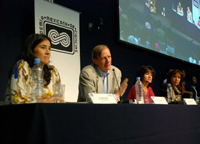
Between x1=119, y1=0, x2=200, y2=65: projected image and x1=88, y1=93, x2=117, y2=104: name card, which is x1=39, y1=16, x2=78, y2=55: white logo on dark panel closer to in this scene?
x1=119, y1=0, x2=200, y2=65: projected image

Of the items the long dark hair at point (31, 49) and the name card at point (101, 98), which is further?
the long dark hair at point (31, 49)

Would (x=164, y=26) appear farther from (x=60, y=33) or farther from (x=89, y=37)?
(x=60, y=33)

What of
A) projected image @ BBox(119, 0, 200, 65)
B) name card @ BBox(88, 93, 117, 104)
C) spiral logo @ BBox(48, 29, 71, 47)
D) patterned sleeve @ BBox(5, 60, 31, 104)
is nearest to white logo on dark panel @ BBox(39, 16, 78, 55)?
spiral logo @ BBox(48, 29, 71, 47)

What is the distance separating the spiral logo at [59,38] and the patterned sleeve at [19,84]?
4.82 ft

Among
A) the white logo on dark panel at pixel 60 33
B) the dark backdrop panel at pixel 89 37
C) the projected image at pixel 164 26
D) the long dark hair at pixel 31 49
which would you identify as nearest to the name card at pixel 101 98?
the long dark hair at pixel 31 49

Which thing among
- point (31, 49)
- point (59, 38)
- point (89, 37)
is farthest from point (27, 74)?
point (89, 37)

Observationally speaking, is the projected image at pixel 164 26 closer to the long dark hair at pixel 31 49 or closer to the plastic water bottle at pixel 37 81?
the long dark hair at pixel 31 49

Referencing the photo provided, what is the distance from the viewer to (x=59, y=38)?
3.00 metres

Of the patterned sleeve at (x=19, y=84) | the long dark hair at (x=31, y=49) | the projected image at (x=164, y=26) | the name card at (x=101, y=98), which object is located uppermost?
the projected image at (x=164, y=26)

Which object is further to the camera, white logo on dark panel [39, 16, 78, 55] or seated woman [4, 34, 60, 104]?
white logo on dark panel [39, 16, 78, 55]

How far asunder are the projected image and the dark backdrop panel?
0.16 meters

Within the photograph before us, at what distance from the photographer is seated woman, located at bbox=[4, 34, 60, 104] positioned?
1340mm

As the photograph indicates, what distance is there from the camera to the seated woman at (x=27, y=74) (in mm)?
1340

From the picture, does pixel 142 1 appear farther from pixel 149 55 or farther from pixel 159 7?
pixel 149 55
